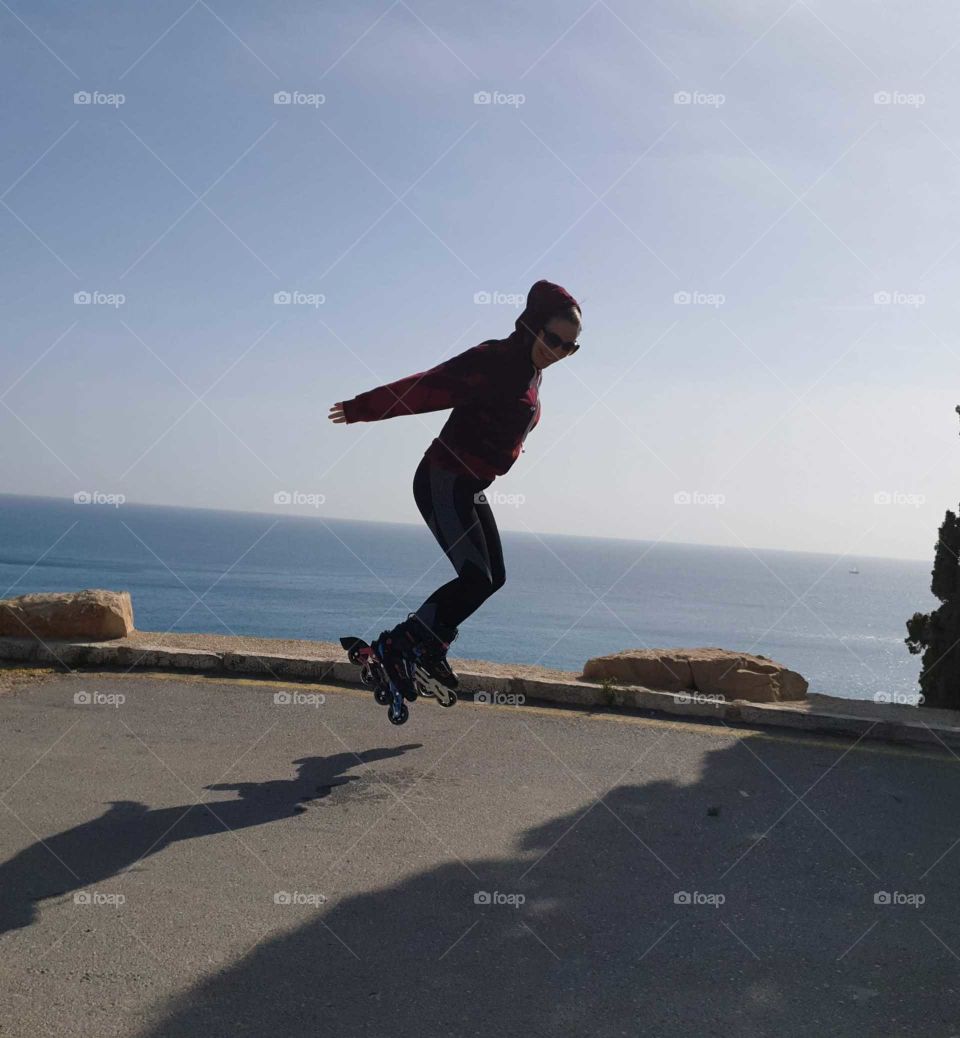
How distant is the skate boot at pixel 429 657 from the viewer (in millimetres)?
5727

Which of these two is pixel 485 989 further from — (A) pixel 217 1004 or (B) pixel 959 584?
(B) pixel 959 584

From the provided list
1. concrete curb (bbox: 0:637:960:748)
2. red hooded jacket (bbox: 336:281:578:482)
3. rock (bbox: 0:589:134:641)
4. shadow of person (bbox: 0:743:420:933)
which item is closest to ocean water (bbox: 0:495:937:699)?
concrete curb (bbox: 0:637:960:748)

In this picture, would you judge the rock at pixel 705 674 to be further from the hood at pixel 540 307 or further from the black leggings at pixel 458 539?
the hood at pixel 540 307

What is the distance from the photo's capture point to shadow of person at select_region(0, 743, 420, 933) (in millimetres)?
3838

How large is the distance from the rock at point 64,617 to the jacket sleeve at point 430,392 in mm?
4574

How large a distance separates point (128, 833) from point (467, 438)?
277 cm

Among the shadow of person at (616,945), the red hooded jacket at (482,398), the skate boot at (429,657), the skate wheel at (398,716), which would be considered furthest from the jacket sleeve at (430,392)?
the shadow of person at (616,945)

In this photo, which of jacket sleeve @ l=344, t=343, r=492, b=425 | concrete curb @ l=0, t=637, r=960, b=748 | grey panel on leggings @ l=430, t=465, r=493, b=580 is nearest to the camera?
jacket sleeve @ l=344, t=343, r=492, b=425

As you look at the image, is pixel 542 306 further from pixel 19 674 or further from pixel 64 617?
pixel 64 617

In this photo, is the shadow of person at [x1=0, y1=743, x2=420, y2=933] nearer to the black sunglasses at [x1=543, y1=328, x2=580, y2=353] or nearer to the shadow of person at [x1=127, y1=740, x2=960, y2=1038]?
the shadow of person at [x1=127, y1=740, x2=960, y2=1038]

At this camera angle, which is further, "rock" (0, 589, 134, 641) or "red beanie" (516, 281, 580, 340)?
"rock" (0, 589, 134, 641)

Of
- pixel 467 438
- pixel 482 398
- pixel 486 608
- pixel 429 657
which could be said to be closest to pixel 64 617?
pixel 429 657

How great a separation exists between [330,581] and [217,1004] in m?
126

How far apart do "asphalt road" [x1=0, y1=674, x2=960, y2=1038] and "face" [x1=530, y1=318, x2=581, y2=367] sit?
2.49 metres
